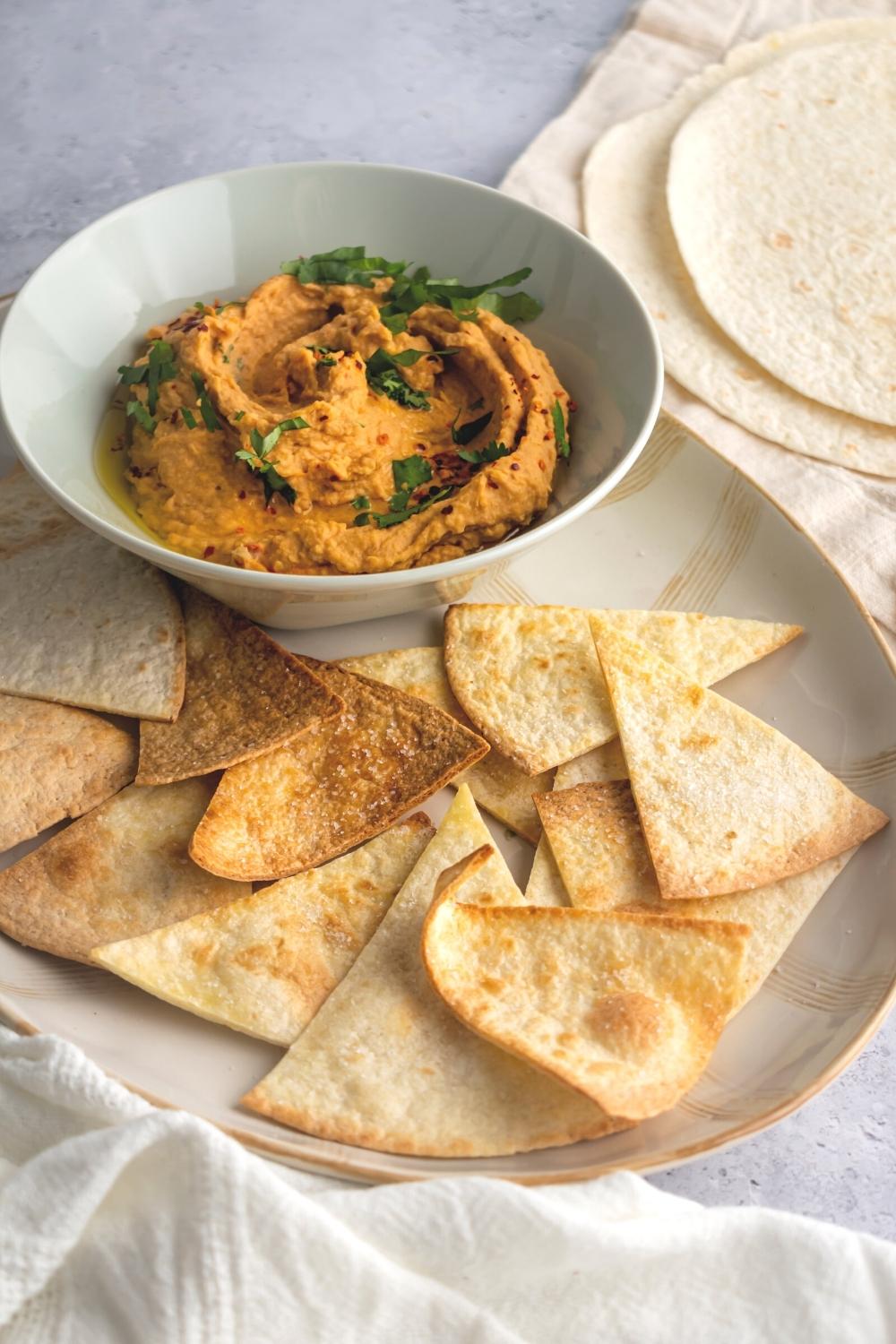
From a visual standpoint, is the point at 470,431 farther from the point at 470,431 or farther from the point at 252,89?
the point at 252,89

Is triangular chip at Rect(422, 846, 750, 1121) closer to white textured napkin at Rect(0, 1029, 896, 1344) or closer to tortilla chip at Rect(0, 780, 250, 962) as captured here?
white textured napkin at Rect(0, 1029, 896, 1344)

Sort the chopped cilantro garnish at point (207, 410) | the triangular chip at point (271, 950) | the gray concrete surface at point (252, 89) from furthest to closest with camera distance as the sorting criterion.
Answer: the gray concrete surface at point (252, 89) → the chopped cilantro garnish at point (207, 410) → the triangular chip at point (271, 950)

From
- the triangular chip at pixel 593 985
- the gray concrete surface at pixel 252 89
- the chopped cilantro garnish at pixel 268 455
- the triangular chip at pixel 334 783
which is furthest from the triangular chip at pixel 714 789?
the gray concrete surface at pixel 252 89

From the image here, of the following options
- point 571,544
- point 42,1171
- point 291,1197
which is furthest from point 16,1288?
point 571,544

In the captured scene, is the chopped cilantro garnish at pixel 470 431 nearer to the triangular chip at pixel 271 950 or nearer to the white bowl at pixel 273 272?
the white bowl at pixel 273 272

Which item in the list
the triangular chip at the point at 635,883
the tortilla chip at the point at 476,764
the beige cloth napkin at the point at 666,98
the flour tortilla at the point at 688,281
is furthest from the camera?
the flour tortilla at the point at 688,281

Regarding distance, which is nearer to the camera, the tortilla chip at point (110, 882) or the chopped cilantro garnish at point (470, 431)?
the tortilla chip at point (110, 882)

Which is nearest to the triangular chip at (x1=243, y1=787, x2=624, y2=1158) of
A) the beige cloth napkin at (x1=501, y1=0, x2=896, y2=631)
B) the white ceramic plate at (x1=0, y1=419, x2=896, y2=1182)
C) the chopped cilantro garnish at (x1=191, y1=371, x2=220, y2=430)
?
the white ceramic plate at (x1=0, y1=419, x2=896, y2=1182)
